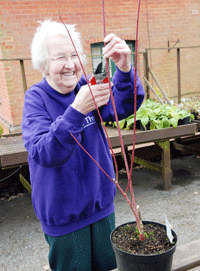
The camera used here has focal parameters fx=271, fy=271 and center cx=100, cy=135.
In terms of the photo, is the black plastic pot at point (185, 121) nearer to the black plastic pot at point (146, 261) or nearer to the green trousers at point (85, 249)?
the green trousers at point (85, 249)

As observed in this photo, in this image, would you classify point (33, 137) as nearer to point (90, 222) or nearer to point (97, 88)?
point (97, 88)

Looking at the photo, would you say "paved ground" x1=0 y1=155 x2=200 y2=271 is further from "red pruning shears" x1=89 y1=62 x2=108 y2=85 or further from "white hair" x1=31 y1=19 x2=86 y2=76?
"red pruning shears" x1=89 y1=62 x2=108 y2=85

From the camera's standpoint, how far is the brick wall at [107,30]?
18.2 ft

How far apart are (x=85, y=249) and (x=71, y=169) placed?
464 millimetres

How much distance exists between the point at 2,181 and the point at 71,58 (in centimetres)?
362

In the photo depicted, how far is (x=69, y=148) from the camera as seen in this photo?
990 millimetres

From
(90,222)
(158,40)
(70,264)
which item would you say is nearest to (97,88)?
(90,222)

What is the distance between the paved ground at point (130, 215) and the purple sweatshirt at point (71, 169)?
140 centimetres

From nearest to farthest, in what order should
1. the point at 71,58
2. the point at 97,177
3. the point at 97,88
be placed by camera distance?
the point at 97,88
the point at 71,58
the point at 97,177

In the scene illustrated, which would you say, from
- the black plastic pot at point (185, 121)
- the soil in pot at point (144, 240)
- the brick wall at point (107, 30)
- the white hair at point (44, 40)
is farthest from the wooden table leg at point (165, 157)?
the soil in pot at point (144, 240)

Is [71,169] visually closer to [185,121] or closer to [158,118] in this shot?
[158,118]

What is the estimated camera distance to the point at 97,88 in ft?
3.21

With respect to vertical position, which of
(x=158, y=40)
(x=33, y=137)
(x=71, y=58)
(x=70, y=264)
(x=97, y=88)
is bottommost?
(x=70, y=264)

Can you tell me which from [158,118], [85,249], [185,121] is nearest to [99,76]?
[85,249]
